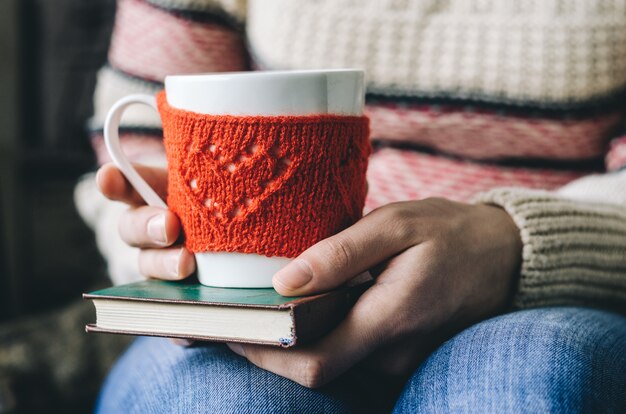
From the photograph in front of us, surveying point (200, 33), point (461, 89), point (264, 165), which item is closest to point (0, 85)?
point (200, 33)

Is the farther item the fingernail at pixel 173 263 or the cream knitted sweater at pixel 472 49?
the cream knitted sweater at pixel 472 49

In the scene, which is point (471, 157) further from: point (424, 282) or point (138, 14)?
point (138, 14)

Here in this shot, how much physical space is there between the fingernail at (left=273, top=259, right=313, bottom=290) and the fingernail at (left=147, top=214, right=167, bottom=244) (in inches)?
5.0

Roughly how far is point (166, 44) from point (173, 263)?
0.44m

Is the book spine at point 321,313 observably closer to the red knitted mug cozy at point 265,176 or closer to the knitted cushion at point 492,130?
the red knitted mug cozy at point 265,176

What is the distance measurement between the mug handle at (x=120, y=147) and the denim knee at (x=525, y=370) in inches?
11.2

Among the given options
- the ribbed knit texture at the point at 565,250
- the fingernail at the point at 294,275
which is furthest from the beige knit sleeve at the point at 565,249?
the fingernail at the point at 294,275

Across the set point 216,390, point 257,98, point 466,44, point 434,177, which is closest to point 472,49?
point 466,44

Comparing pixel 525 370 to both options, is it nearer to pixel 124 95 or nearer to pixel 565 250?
pixel 565 250

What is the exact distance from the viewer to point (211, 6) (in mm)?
880

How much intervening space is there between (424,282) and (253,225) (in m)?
0.14

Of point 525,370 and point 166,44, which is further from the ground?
point 166,44

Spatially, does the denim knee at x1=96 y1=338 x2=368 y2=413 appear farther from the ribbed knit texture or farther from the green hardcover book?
the ribbed knit texture

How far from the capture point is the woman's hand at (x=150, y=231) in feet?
1.84
